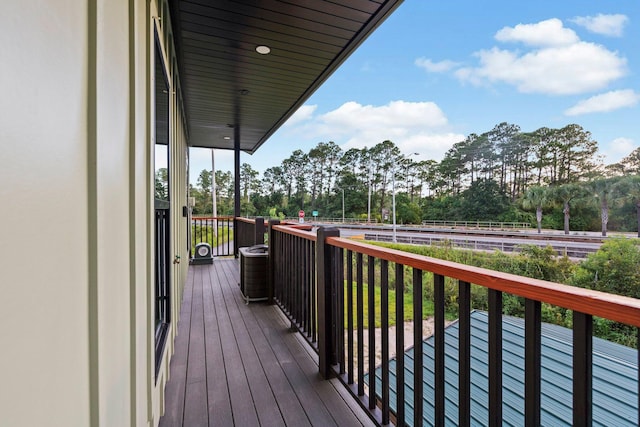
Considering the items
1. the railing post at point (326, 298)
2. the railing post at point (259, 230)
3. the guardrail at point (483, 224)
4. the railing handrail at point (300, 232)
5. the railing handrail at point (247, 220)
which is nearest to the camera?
the railing post at point (326, 298)

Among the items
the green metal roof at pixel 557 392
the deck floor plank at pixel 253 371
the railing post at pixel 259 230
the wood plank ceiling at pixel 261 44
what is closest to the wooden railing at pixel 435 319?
the green metal roof at pixel 557 392

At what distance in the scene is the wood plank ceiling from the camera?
92.6 inches

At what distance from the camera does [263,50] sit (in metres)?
2.96

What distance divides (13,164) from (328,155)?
120 feet

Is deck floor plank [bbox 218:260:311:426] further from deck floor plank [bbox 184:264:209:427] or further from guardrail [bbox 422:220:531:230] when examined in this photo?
guardrail [bbox 422:220:531:230]

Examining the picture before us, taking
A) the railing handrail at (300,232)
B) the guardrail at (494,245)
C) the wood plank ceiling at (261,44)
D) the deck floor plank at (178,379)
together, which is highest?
the wood plank ceiling at (261,44)

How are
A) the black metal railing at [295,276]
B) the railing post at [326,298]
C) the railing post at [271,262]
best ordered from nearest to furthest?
1. the railing post at [326,298]
2. the black metal railing at [295,276]
3. the railing post at [271,262]

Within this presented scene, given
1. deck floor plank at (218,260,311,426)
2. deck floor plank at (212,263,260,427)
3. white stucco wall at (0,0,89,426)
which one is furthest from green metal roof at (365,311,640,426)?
white stucco wall at (0,0,89,426)

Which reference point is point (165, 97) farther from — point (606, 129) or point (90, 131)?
point (606, 129)

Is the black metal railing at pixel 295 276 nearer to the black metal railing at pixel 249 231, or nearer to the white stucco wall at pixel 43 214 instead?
the black metal railing at pixel 249 231

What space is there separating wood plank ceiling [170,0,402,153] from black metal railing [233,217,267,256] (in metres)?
1.72

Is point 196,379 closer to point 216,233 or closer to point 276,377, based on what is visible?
point 276,377

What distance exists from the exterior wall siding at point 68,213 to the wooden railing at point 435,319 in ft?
3.24

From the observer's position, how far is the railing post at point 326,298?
1.88 m
